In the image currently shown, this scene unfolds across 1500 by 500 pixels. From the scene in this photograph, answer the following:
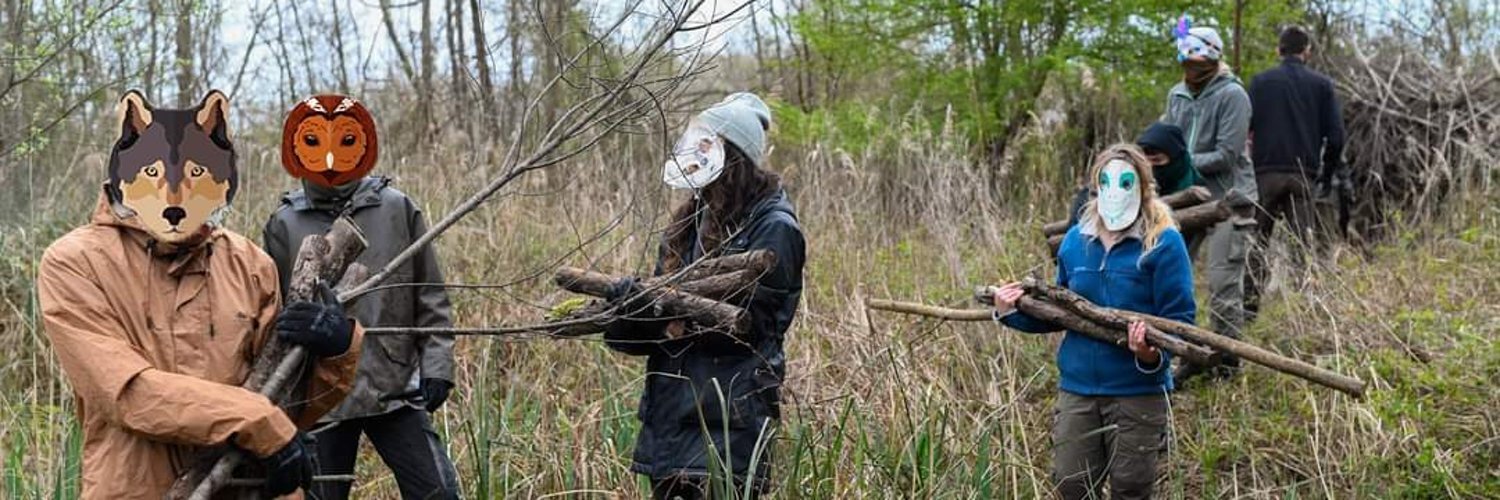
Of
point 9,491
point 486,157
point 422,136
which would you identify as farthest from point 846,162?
point 9,491

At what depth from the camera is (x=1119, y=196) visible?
446cm

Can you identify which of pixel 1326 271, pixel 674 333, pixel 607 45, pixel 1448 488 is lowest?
pixel 1448 488

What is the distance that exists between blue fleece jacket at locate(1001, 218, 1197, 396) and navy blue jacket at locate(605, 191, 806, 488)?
1.06 meters

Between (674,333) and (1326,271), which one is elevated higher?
(674,333)

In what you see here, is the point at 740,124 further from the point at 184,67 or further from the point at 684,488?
the point at 184,67

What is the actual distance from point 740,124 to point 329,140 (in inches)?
40.5

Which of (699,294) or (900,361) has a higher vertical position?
(699,294)

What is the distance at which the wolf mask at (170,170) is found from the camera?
2.88m

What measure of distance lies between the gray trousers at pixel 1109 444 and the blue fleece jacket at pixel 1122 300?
4 cm

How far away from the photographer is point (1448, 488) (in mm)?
5152

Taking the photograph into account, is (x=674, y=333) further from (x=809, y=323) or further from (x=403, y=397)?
(x=809, y=323)

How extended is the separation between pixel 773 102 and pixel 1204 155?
353 centimetres

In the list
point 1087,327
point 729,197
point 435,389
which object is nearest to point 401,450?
point 435,389

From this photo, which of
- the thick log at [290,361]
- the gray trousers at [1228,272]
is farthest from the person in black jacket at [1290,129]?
the thick log at [290,361]
